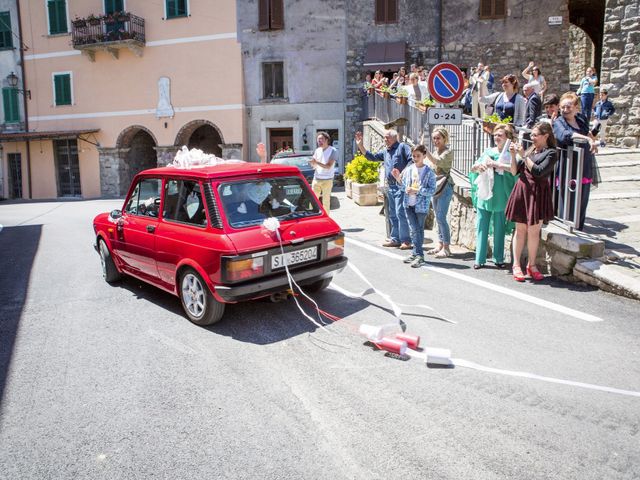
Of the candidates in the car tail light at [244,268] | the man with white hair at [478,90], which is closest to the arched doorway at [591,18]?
the man with white hair at [478,90]

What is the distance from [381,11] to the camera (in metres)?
24.7

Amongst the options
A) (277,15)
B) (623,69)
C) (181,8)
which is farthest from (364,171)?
(181,8)

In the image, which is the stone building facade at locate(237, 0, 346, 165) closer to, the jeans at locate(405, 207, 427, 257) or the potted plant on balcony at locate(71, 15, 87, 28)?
the potted plant on balcony at locate(71, 15, 87, 28)

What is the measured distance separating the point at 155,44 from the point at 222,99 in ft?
15.5

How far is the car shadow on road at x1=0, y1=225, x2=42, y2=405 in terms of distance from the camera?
17.4ft

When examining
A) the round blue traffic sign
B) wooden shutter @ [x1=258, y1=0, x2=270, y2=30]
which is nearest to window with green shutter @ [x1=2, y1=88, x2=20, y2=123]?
wooden shutter @ [x1=258, y1=0, x2=270, y2=30]

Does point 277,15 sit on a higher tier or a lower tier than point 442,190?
higher

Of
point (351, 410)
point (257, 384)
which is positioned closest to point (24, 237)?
point (257, 384)

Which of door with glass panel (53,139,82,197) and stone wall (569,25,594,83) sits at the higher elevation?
stone wall (569,25,594,83)

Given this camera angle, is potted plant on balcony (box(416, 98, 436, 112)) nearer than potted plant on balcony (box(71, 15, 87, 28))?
Yes

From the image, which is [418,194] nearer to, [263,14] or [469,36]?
[469,36]

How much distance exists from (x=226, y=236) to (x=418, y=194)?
11.3ft

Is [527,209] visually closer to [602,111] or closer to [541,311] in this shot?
[541,311]

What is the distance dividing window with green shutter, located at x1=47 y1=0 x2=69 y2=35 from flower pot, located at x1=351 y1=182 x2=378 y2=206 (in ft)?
75.8
